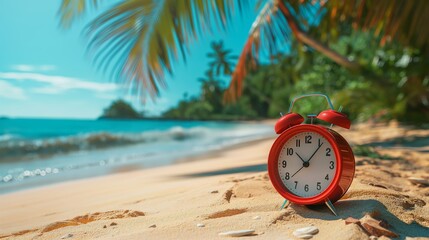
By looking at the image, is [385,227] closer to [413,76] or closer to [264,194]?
[264,194]

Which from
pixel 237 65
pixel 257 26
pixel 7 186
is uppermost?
pixel 257 26

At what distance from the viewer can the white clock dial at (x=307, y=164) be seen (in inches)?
73.0

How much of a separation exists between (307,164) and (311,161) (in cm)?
3

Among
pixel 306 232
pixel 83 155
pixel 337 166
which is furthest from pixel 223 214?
pixel 83 155

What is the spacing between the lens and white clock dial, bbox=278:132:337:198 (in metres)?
1.85

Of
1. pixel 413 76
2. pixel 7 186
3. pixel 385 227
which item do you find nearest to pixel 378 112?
pixel 413 76

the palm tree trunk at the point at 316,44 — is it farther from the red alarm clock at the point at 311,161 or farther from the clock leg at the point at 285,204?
the clock leg at the point at 285,204

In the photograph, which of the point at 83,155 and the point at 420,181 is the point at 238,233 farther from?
the point at 83,155

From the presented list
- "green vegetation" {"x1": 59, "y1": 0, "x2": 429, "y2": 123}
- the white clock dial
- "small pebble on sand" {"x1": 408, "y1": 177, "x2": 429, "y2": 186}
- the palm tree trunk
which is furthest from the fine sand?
the palm tree trunk

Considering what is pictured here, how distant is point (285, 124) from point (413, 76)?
24.0ft

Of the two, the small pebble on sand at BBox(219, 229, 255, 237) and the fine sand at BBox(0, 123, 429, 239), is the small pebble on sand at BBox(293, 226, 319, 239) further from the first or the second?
the small pebble on sand at BBox(219, 229, 255, 237)

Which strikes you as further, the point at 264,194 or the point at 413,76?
the point at 413,76

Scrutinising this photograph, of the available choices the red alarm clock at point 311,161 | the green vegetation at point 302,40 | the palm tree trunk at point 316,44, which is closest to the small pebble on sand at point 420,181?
the red alarm clock at point 311,161

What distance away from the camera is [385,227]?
5.37 feet
